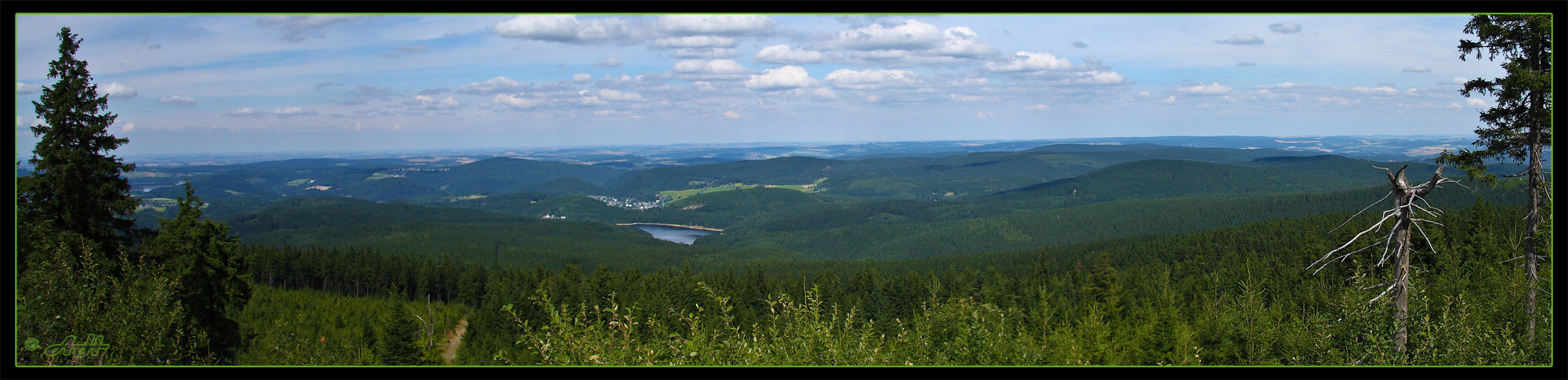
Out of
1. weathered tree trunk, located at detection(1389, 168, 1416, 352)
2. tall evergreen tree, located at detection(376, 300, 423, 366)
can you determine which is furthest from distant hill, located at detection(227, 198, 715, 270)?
weathered tree trunk, located at detection(1389, 168, 1416, 352)

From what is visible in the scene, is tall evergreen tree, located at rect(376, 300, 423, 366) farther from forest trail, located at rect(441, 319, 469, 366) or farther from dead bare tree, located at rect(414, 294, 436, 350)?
forest trail, located at rect(441, 319, 469, 366)

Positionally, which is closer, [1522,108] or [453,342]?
[1522,108]

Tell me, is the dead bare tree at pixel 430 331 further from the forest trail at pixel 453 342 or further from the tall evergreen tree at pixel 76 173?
the tall evergreen tree at pixel 76 173

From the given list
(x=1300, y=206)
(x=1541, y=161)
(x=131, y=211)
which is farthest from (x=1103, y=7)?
(x=1300, y=206)

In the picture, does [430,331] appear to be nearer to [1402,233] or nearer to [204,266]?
[204,266]

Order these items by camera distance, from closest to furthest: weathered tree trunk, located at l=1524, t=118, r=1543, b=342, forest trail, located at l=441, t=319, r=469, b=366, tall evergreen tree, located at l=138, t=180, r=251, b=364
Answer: weathered tree trunk, located at l=1524, t=118, r=1543, b=342 → tall evergreen tree, located at l=138, t=180, r=251, b=364 → forest trail, located at l=441, t=319, r=469, b=366

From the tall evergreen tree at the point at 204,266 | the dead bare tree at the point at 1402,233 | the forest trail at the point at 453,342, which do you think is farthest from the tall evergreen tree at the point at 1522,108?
the forest trail at the point at 453,342

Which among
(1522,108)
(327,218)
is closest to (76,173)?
(1522,108)
